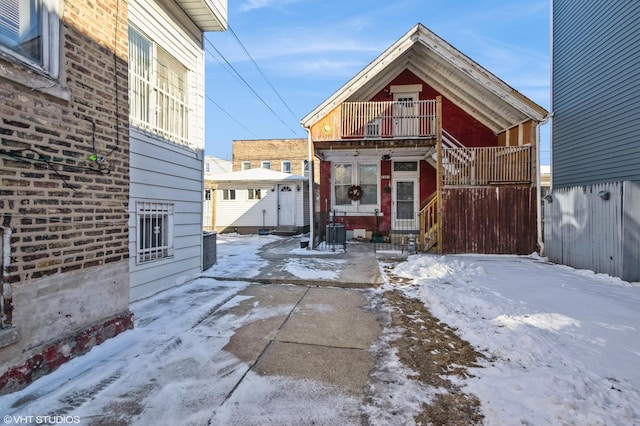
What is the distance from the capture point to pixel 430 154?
11.9 meters

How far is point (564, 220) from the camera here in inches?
318

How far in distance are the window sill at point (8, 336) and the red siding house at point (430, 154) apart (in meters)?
8.78

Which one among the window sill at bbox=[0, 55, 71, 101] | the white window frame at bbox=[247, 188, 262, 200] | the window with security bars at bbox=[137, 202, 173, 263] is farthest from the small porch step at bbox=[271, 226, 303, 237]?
the window sill at bbox=[0, 55, 71, 101]

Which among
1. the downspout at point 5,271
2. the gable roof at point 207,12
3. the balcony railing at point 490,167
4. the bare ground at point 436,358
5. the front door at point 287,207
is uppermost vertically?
the gable roof at point 207,12

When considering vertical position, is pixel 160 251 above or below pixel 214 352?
above

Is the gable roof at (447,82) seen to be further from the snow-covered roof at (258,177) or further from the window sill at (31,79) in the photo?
the window sill at (31,79)

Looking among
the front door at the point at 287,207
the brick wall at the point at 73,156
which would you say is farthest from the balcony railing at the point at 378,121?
the front door at the point at 287,207

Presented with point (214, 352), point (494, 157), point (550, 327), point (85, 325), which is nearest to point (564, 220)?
point (494, 157)

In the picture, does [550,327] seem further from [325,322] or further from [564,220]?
[564,220]

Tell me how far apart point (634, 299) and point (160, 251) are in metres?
7.68

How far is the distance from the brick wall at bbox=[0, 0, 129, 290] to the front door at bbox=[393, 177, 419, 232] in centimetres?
1049

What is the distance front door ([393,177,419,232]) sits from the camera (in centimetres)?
1289

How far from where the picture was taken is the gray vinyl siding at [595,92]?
7.98 meters

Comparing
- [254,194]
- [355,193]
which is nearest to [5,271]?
[355,193]
